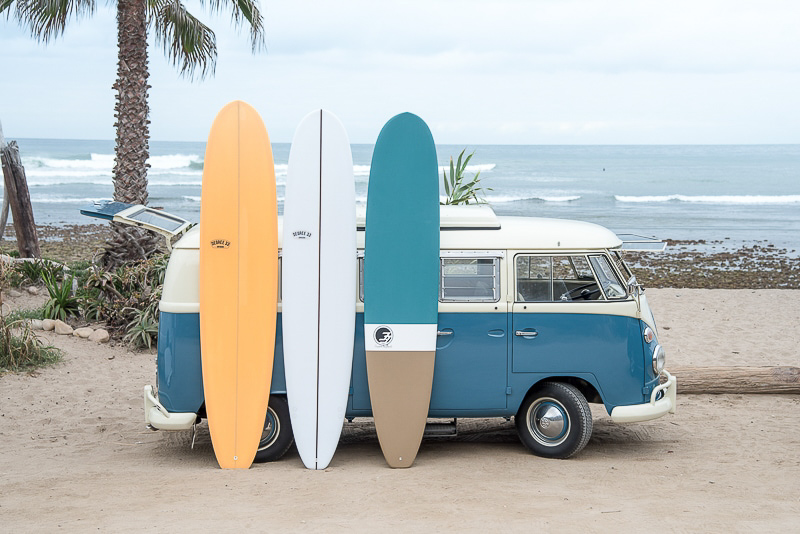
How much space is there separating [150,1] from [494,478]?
957cm

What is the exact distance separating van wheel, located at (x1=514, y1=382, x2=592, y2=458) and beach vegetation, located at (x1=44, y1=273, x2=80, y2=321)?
25.5 feet

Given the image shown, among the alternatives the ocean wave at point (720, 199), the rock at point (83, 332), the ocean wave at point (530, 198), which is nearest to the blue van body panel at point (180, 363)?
the rock at point (83, 332)

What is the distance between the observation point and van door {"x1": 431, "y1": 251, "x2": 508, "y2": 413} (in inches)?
267

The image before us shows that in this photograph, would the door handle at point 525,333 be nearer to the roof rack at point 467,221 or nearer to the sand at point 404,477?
the roof rack at point 467,221

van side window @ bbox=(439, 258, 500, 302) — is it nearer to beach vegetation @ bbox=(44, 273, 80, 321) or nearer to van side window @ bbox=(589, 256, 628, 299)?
van side window @ bbox=(589, 256, 628, 299)

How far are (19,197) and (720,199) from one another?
38.5 metres

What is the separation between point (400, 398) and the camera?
6.73 m

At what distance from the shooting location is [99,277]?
11969 mm

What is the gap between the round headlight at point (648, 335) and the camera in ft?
22.6

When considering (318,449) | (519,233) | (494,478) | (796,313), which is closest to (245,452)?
(318,449)

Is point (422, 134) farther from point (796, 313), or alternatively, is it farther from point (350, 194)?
point (796, 313)

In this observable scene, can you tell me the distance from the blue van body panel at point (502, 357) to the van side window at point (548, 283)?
0.17 meters

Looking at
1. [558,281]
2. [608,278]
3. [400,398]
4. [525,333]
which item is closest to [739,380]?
[608,278]

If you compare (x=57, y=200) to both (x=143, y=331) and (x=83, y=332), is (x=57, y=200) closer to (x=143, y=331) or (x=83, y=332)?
(x=83, y=332)
